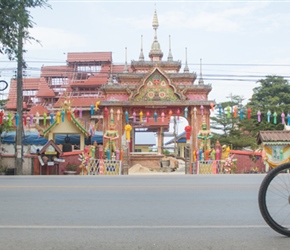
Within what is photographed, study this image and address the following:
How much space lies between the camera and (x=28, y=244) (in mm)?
4398

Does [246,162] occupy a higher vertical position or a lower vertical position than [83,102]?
lower

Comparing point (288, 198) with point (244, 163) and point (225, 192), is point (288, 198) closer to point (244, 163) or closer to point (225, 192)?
point (225, 192)

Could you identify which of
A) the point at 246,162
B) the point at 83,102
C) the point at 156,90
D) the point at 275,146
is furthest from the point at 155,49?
the point at 275,146

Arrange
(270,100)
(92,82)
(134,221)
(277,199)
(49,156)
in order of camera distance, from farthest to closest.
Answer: (92,82)
(270,100)
(49,156)
(134,221)
(277,199)

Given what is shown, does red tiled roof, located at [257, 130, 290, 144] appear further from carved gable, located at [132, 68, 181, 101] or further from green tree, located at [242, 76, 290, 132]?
green tree, located at [242, 76, 290, 132]

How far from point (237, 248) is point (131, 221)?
191cm

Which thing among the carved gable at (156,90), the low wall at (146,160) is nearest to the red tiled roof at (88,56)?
the low wall at (146,160)

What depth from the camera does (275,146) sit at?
994 inches

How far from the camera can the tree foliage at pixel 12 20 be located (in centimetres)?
984

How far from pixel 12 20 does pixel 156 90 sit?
23.8 meters

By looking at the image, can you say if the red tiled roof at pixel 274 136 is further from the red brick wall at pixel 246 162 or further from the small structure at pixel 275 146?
the red brick wall at pixel 246 162

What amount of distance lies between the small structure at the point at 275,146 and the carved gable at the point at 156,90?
9.20 meters

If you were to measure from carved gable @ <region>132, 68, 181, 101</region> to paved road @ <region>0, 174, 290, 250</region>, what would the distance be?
2423 centimetres

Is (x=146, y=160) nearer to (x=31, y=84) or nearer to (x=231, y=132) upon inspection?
(x=231, y=132)
